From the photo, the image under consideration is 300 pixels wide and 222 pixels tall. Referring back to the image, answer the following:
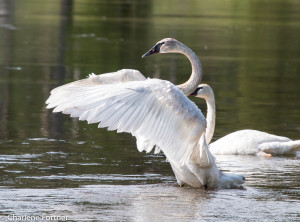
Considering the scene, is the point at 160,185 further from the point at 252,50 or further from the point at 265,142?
the point at 252,50

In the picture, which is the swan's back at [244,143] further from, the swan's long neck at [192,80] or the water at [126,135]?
the swan's long neck at [192,80]

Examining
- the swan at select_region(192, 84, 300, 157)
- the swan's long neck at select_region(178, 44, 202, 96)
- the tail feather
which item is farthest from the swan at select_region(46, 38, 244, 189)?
the tail feather

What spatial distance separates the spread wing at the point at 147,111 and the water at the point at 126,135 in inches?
23.3

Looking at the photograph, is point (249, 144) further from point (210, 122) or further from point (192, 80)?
point (192, 80)

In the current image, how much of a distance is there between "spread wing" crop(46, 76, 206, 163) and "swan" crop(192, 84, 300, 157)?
3.06 m

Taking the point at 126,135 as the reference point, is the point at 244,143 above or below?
above

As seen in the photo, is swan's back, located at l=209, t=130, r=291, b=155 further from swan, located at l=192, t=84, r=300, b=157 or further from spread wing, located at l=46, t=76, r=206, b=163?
spread wing, located at l=46, t=76, r=206, b=163

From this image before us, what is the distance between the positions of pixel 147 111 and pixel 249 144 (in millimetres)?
3834

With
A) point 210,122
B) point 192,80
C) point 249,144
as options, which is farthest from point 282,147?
point 192,80

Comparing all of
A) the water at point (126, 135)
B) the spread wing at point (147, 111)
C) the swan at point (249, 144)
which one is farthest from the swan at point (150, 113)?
the swan at point (249, 144)

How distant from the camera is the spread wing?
782 cm

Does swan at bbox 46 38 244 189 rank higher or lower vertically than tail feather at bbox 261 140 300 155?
higher

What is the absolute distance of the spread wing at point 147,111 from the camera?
782cm

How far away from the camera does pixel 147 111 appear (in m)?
8.02
